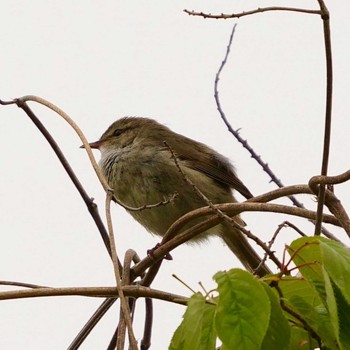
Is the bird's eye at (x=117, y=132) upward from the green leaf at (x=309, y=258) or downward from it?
upward

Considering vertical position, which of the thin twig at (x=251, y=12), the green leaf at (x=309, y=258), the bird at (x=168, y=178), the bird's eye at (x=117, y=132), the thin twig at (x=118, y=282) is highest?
the bird's eye at (x=117, y=132)

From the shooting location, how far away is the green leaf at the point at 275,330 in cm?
176

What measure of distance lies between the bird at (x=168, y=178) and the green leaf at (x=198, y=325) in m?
3.55

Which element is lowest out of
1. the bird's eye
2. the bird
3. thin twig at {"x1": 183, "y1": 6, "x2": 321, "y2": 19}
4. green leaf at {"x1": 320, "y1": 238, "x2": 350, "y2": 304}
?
green leaf at {"x1": 320, "y1": 238, "x2": 350, "y2": 304}

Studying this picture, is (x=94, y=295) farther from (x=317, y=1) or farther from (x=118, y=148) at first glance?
(x=118, y=148)

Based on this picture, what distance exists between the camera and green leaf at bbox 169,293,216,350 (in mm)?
1791

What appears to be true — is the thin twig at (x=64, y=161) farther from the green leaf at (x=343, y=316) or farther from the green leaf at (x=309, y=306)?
the green leaf at (x=343, y=316)

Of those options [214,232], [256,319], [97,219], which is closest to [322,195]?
[256,319]

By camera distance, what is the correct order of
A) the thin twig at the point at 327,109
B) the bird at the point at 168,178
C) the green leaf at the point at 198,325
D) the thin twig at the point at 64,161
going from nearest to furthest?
1. the green leaf at the point at 198,325
2. the thin twig at the point at 327,109
3. the thin twig at the point at 64,161
4. the bird at the point at 168,178

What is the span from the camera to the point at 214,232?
19.3ft

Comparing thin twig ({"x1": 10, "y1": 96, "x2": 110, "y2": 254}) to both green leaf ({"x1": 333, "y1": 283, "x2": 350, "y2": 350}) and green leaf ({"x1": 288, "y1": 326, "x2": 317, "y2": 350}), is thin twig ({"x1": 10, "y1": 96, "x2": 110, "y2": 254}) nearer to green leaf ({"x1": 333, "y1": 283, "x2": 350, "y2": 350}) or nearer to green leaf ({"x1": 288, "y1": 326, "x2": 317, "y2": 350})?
green leaf ({"x1": 288, "y1": 326, "x2": 317, "y2": 350})

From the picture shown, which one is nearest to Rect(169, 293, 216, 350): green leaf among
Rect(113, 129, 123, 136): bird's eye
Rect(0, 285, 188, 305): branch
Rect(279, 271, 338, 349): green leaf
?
Rect(279, 271, 338, 349): green leaf

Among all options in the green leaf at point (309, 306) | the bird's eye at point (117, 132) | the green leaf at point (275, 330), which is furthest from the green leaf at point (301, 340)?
the bird's eye at point (117, 132)

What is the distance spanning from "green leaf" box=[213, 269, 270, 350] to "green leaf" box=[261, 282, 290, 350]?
0.05 m
